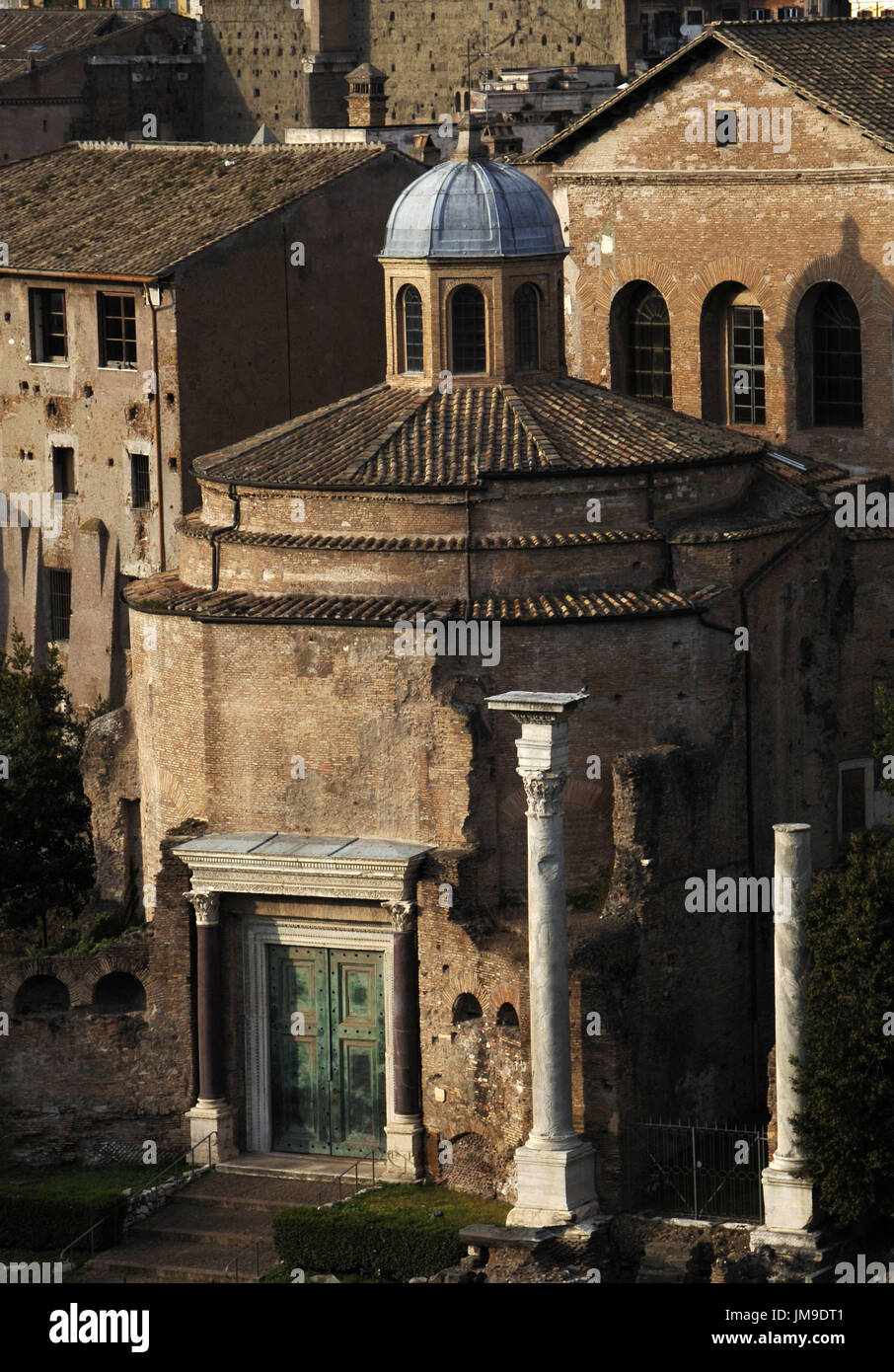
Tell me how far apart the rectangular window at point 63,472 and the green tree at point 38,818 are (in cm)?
833

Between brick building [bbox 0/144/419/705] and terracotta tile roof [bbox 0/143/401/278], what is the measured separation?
5cm

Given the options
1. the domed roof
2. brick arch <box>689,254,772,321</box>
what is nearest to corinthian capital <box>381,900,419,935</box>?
the domed roof

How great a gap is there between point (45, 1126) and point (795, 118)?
646 inches

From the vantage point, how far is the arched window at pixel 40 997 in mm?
41344

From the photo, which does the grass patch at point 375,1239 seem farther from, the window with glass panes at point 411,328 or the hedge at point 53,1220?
the window with glass panes at point 411,328

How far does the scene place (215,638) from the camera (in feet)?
133

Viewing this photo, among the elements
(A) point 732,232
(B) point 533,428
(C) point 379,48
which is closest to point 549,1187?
(B) point 533,428

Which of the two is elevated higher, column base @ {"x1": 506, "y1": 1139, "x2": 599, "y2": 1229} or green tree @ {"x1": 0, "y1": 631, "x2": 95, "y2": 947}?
green tree @ {"x1": 0, "y1": 631, "x2": 95, "y2": 947}

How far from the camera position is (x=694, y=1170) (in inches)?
1494

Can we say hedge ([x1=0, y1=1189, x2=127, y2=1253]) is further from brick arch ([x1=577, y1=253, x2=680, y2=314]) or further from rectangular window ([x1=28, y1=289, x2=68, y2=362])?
rectangular window ([x1=28, y1=289, x2=68, y2=362])

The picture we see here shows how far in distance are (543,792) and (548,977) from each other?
1953 mm

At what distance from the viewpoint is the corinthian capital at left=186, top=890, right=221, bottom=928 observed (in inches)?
1585

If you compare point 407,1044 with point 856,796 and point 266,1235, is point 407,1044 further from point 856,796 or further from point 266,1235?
point 856,796

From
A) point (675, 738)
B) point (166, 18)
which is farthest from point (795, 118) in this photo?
point (166, 18)
